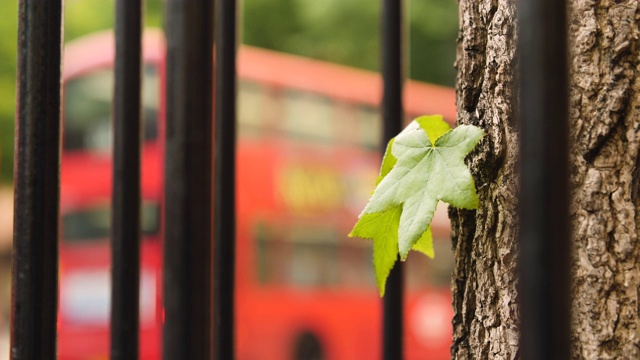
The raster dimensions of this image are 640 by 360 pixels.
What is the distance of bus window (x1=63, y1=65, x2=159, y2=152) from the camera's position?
726 centimetres

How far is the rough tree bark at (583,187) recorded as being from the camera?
67cm

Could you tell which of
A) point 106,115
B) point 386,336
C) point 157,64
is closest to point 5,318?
point 106,115

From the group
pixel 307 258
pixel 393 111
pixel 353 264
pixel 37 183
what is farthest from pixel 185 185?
pixel 353 264

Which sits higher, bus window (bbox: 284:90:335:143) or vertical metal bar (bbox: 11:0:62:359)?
bus window (bbox: 284:90:335:143)

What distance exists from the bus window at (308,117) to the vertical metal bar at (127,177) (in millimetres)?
6504

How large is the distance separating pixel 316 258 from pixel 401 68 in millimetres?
6132

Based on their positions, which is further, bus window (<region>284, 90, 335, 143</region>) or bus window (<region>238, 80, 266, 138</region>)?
bus window (<region>284, 90, 335, 143</region>)

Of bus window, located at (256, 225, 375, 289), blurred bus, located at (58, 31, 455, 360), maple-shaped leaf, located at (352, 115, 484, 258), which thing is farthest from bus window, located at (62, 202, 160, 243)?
maple-shaped leaf, located at (352, 115, 484, 258)

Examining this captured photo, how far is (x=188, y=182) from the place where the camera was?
1.96 ft

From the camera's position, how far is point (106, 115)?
7.62 m

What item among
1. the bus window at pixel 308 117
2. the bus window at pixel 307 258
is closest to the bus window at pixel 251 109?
the bus window at pixel 308 117

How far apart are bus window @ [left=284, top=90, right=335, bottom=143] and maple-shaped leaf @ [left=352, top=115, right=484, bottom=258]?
6.54 meters

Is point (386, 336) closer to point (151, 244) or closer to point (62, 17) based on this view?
point (62, 17)

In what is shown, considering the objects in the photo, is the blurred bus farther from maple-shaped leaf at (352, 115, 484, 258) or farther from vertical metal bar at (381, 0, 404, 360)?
maple-shaped leaf at (352, 115, 484, 258)
